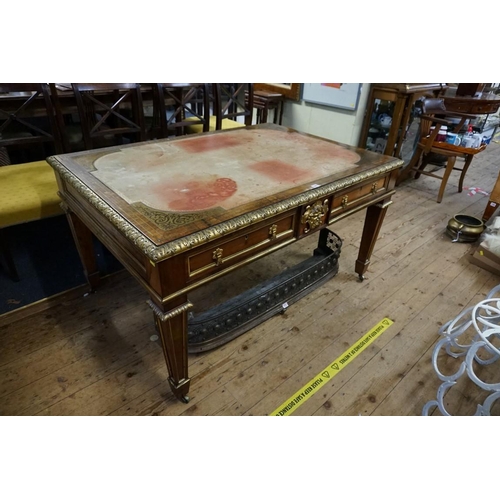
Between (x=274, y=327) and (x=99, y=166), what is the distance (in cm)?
110

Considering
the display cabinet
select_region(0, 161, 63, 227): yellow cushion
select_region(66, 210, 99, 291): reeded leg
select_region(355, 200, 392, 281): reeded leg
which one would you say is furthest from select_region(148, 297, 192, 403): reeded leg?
the display cabinet

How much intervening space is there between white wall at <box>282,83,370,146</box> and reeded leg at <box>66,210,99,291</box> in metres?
2.63

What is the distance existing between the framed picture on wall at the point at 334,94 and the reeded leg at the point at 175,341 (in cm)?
286

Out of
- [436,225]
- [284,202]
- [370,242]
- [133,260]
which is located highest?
[284,202]

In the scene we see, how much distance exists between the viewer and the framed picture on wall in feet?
10.7

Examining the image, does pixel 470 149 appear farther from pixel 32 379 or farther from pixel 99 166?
pixel 32 379

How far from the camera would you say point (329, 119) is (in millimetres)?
3594

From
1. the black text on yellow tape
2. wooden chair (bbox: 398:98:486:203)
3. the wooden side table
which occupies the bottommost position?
the black text on yellow tape

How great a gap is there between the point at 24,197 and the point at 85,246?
0.36 metres

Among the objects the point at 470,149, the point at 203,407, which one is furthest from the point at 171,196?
the point at 470,149

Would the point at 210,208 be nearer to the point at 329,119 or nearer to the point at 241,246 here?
the point at 241,246

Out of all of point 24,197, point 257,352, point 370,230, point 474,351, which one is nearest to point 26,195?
point 24,197

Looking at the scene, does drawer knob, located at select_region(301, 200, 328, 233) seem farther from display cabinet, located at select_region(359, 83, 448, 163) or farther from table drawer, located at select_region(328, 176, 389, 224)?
display cabinet, located at select_region(359, 83, 448, 163)

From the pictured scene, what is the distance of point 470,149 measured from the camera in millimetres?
3115
